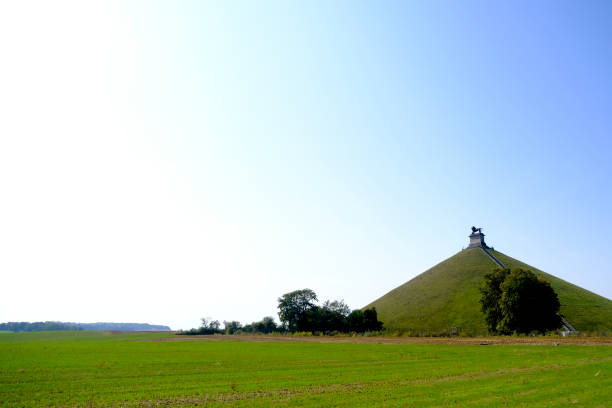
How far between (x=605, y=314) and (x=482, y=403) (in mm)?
124636

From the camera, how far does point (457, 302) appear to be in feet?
440

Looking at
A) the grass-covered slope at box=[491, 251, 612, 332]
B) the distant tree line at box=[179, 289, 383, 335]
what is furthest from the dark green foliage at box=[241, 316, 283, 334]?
the grass-covered slope at box=[491, 251, 612, 332]

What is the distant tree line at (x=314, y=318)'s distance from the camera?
122250 mm

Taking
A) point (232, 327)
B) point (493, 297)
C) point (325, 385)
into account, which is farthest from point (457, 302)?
point (325, 385)

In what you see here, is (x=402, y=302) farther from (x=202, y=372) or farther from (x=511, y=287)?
(x=202, y=372)

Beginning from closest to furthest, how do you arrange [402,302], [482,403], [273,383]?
1. [482,403]
2. [273,383]
3. [402,302]

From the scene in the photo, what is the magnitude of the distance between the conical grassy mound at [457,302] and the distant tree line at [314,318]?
11846mm

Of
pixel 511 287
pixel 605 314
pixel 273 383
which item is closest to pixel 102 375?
pixel 273 383

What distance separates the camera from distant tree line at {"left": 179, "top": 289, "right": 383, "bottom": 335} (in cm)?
12225

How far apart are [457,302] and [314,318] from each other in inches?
1821

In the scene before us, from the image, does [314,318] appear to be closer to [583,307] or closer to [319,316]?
[319,316]

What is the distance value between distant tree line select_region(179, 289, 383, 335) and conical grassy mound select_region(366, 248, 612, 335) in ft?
38.9

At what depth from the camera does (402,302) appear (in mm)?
152500

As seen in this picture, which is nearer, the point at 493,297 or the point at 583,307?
the point at 493,297
